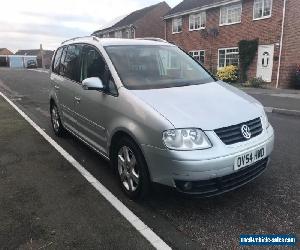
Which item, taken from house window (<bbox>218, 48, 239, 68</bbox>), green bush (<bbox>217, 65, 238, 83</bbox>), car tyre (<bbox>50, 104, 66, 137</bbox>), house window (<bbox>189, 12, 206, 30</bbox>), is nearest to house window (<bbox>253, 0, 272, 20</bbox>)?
house window (<bbox>218, 48, 239, 68</bbox>)

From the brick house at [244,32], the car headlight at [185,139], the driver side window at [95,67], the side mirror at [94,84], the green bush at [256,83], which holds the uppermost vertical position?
the brick house at [244,32]

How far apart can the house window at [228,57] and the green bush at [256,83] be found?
3.09 metres

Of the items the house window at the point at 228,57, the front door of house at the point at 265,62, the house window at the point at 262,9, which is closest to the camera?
the house window at the point at 262,9

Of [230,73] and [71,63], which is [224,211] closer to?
[71,63]

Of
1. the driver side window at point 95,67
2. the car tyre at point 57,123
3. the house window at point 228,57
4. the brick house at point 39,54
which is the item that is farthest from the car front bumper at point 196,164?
the brick house at point 39,54

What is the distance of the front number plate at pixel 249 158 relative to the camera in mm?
3637

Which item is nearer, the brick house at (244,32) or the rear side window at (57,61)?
the rear side window at (57,61)

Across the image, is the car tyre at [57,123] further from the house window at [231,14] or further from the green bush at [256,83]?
the house window at [231,14]

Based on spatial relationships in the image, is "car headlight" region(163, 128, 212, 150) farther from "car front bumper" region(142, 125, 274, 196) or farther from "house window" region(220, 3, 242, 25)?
"house window" region(220, 3, 242, 25)

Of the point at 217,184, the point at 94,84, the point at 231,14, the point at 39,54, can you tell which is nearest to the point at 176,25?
the point at 231,14

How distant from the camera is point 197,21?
28.0 metres

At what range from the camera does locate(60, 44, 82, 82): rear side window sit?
5758 millimetres

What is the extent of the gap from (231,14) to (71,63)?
20.7 meters

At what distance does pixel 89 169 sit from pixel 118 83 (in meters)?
1.67
